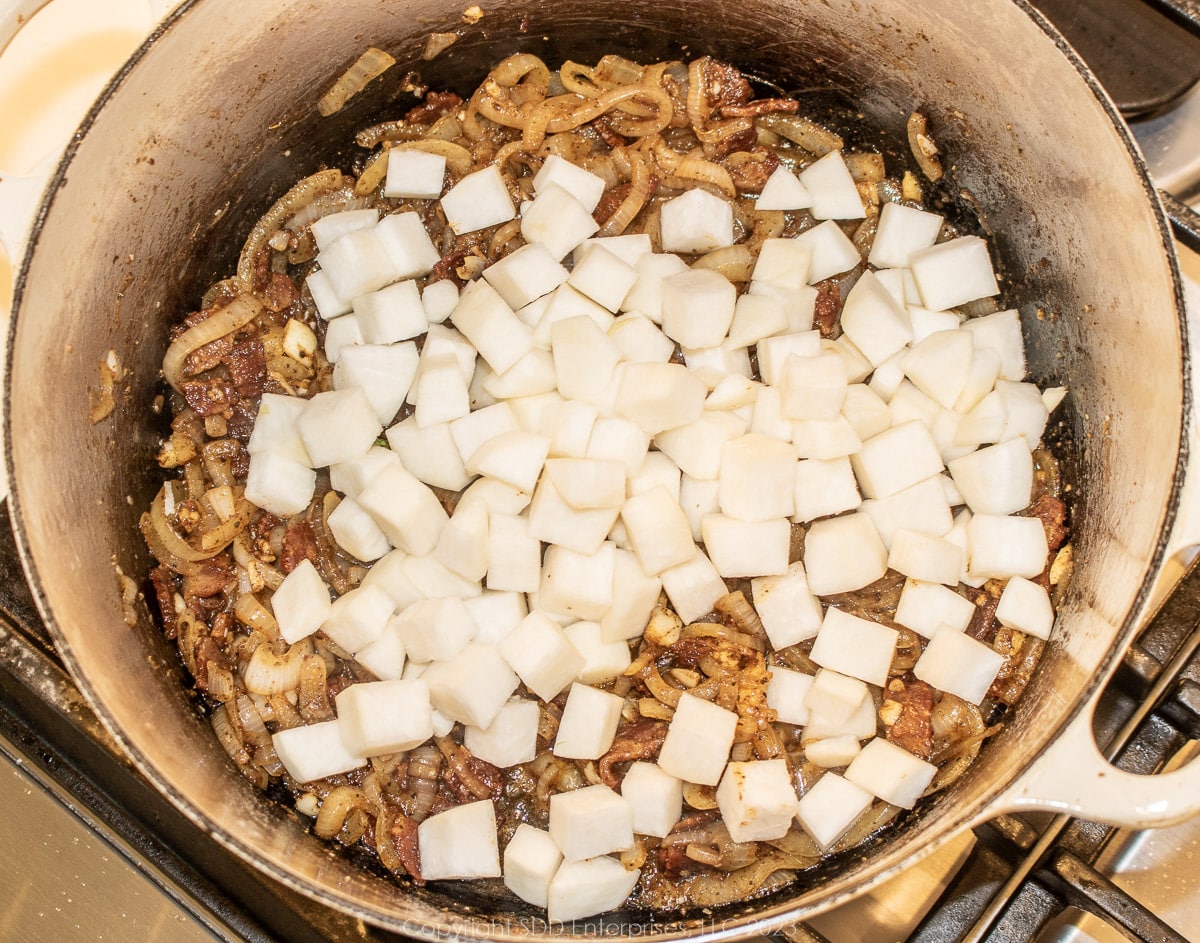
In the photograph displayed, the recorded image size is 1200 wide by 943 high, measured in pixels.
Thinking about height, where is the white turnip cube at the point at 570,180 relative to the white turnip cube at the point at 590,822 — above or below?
above

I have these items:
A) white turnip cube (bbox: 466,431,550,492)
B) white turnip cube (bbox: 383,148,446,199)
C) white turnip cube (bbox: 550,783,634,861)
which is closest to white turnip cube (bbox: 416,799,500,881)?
white turnip cube (bbox: 550,783,634,861)

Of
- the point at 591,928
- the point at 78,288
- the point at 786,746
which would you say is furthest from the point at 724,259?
the point at 591,928

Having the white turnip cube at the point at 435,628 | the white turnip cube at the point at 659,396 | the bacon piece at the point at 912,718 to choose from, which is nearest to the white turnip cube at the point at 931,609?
the bacon piece at the point at 912,718

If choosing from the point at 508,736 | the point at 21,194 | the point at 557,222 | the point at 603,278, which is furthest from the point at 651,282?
the point at 21,194

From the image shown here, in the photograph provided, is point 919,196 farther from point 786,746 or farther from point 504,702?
point 504,702

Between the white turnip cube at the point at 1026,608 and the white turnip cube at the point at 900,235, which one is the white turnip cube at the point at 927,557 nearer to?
the white turnip cube at the point at 1026,608

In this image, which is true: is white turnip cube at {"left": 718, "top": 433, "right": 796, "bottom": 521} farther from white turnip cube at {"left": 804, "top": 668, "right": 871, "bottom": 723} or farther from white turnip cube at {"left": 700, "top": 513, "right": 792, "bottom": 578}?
white turnip cube at {"left": 804, "top": 668, "right": 871, "bottom": 723}
